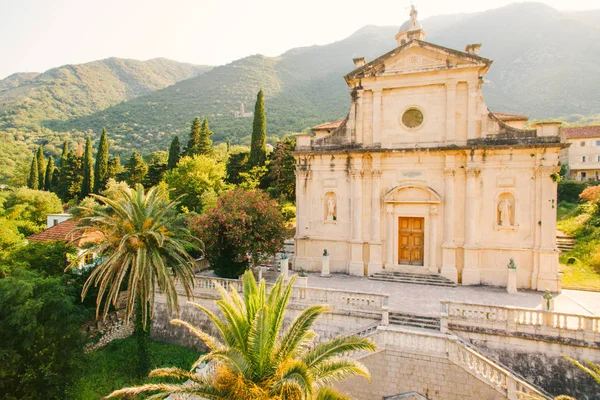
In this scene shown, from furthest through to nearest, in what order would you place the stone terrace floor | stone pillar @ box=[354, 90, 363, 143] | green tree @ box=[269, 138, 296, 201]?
green tree @ box=[269, 138, 296, 201] < stone pillar @ box=[354, 90, 363, 143] < the stone terrace floor

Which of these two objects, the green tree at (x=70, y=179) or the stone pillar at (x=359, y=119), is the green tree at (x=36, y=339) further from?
the green tree at (x=70, y=179)

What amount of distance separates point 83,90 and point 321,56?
85.8 m

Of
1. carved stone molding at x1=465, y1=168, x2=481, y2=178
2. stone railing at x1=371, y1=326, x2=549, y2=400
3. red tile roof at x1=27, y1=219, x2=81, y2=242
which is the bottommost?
stone railing at x1=371, y1=326, x2=549, y2=400

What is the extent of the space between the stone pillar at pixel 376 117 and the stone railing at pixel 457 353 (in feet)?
32.1

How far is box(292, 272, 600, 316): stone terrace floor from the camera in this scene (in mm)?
13055

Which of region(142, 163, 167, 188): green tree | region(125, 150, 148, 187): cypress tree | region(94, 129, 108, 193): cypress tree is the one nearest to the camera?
region(142, 163, 167, 188): green tree

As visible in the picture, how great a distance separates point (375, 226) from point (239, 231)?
7162 millimetres

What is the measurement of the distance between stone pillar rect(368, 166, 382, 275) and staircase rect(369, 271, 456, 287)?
43cm

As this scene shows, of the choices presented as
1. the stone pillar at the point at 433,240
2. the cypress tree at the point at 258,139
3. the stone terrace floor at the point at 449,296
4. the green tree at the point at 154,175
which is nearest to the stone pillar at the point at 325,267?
the stone terrace floor at the point at 449,296

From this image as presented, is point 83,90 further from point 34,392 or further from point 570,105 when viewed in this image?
point 570,105

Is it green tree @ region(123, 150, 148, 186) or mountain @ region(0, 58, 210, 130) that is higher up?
mountain @ region(0, 58, 210, 130)

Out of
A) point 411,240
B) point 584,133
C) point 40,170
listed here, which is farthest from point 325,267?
point 40,170

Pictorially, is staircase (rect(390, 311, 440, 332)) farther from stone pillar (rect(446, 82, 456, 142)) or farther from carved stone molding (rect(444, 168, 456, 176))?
stone pillar (rect(446, 82, 456, 142))

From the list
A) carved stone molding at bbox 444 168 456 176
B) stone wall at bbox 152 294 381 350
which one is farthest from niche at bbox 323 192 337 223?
stone wall at bbox 152 294 381 350
